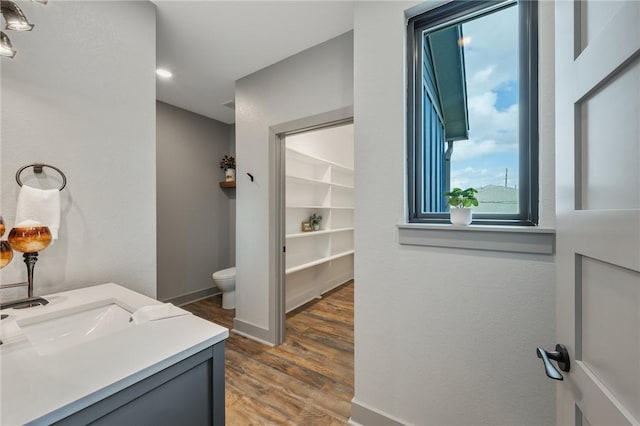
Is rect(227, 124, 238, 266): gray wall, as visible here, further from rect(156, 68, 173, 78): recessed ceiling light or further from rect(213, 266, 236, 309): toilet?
rect(156, 68, 173, 78): recessed ceiling light

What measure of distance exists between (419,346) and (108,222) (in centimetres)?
187

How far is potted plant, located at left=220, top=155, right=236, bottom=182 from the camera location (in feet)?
12.4

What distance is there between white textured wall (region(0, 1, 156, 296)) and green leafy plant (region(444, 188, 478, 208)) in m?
1.82

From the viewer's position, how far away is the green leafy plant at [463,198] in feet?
3.89

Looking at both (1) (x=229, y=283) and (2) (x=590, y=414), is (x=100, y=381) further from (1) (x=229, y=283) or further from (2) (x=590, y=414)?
(1) (x=229, y=283)

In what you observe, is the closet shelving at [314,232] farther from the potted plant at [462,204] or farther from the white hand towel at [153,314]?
the potted plant at [462,204]

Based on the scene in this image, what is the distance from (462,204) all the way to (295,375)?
1.75 m

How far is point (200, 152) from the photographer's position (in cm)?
366

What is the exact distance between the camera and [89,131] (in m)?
1.40

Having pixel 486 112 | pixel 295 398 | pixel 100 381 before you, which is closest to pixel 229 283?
pixel 295 398

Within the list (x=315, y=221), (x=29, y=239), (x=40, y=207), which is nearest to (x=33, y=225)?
(x=29, y=239)

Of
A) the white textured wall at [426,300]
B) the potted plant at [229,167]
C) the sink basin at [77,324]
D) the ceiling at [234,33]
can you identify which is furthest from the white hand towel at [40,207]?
the potted plant at [229,167]

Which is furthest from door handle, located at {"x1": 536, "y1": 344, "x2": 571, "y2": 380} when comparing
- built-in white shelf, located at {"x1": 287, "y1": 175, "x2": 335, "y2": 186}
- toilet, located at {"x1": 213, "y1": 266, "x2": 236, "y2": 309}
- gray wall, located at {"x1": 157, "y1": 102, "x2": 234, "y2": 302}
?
gray wall, located at {"x1": 157, "y1": 102, "x2": 234, "y2": 302}

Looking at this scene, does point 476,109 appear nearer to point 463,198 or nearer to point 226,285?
point 463,198
